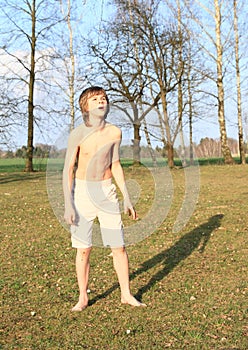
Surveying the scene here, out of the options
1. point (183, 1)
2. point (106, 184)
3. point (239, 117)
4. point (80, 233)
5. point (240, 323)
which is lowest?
point (240, 323)

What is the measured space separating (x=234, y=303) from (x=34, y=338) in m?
2.17

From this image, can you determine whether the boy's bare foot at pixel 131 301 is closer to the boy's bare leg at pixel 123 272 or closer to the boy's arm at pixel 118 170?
the boy's bare leg at pixel 123 272

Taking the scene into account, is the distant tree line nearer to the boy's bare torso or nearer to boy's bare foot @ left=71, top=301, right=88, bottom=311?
the boy's bare torso

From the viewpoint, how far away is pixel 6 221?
483 inches

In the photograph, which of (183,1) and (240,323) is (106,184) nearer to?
(240,323)

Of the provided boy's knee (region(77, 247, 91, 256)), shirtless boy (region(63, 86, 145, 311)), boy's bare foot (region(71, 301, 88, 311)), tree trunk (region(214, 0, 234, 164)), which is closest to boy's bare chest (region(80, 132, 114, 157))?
shirtless boy (region(63, 86, 145, 311))

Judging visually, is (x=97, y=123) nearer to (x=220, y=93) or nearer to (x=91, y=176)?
(x=91, y=176)

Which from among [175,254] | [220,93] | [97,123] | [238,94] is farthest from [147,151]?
[238,94]

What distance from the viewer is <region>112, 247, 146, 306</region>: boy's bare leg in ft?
18.6

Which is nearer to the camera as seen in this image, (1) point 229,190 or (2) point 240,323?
(2) point 240,323

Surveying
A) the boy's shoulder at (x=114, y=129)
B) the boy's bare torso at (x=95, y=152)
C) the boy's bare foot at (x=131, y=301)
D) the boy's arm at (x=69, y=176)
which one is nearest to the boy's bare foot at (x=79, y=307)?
the boy's bare foot at (x=131, y=301)

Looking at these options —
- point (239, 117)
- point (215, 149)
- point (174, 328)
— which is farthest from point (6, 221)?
point (215, 149)

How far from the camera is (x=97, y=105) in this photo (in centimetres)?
534

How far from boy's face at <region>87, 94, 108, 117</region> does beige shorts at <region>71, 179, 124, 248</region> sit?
70 cm
